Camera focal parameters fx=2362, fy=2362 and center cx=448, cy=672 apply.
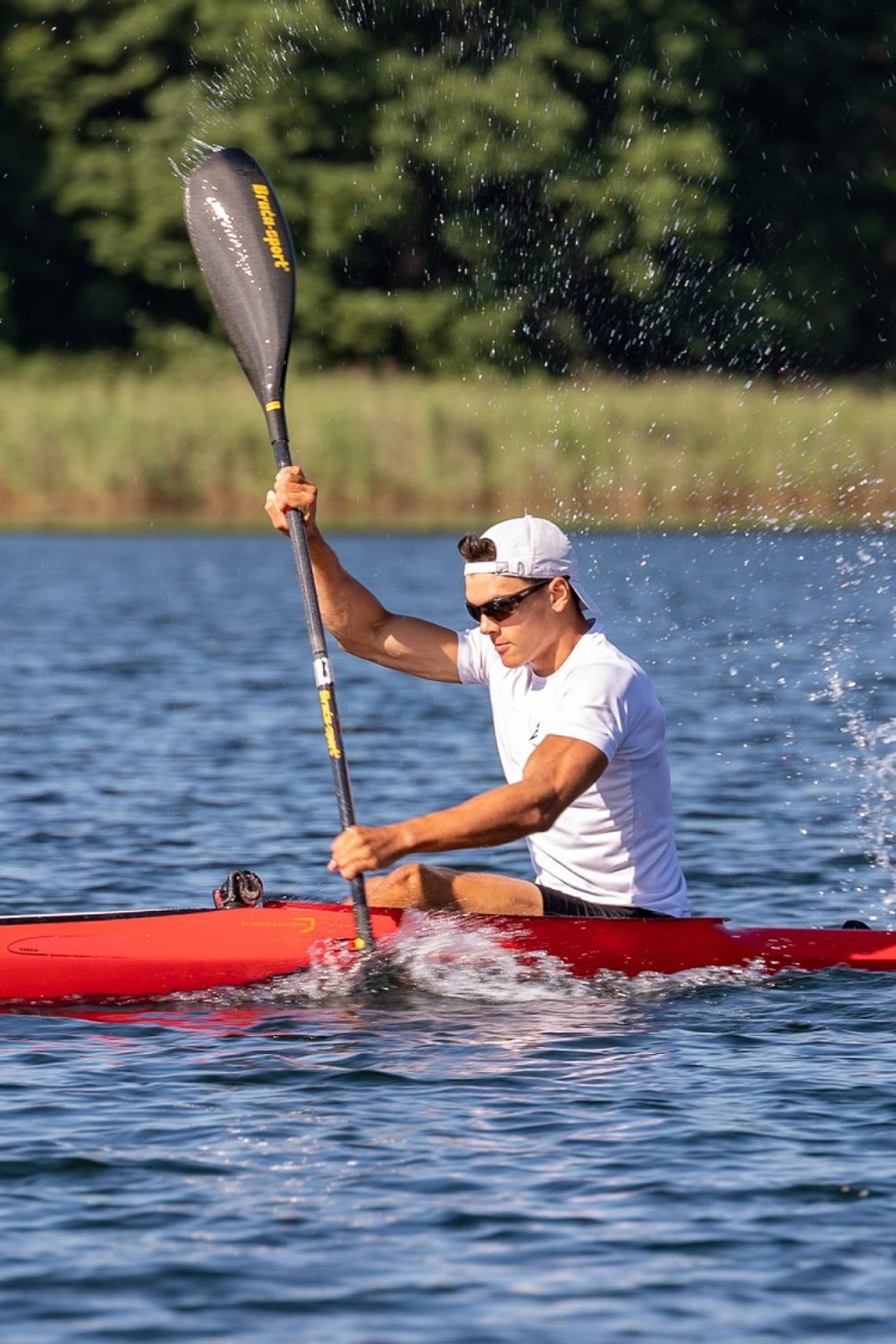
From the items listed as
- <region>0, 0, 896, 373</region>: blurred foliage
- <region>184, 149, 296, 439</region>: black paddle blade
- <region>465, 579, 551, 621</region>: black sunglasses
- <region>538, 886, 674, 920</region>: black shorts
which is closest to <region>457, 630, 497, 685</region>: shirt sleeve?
<region>465, 579, 551, 621</region>: black sunglasses

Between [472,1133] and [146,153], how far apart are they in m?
33.0

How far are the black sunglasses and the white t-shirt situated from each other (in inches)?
8.6

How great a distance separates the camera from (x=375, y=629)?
23.4ft

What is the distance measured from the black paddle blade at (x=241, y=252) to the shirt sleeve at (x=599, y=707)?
1959 millimetres

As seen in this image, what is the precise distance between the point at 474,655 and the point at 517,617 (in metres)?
0.60

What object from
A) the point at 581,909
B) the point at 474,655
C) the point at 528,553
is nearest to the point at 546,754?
the point at 528,553

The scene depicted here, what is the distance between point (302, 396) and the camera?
28328 millimetres

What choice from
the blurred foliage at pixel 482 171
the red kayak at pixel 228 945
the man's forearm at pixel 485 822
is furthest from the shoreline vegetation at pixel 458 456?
the man's forearm at pixel 485 822

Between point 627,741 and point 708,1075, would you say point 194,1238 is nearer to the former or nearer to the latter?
point 708,1075

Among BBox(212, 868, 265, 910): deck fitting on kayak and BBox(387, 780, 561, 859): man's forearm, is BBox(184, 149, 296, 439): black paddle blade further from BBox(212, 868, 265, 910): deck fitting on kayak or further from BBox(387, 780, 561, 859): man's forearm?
BBox(387, 780, 561, 859): man's forearm

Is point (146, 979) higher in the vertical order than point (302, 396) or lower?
lower

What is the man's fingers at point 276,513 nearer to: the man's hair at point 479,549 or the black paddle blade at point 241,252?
the man's hair at point 479,549

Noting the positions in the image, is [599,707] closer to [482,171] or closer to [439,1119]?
[439,1119]

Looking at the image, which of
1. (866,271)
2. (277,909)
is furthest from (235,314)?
(866,271)
